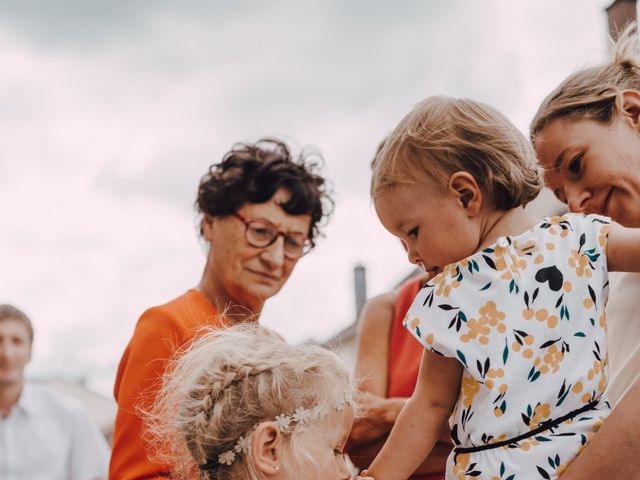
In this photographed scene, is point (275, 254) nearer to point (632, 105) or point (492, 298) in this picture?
point (492, 298)

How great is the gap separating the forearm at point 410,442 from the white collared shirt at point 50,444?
3142 millimetres

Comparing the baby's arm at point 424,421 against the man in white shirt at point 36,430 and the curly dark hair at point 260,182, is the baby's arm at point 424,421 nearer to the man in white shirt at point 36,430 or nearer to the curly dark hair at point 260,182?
the curly dark hair at point 260,182

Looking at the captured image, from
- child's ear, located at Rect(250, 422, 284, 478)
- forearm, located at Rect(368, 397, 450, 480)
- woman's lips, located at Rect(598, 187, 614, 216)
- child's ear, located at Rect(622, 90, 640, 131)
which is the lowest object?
forearm, located at Rect(368, 397, 450, 480)

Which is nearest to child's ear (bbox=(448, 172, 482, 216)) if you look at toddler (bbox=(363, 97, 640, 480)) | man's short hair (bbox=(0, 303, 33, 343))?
toddler (bbox=(363, 97, 640, 480))

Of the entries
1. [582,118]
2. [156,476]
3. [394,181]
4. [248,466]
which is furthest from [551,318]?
[156,476]

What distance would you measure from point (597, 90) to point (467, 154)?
535 millimetres

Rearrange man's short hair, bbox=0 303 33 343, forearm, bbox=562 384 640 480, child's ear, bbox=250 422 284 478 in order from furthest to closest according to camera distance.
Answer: man's short hair, bbox=0 303 33 343 < child's ear, bbox=250 422 284 478 < forearm, bbox=562 384 640 480

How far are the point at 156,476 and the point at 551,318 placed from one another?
1.28 metres

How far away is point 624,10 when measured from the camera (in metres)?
13.3

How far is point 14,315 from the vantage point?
205 inches

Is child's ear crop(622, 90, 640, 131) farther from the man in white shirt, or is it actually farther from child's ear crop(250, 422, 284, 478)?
the man in white shirt

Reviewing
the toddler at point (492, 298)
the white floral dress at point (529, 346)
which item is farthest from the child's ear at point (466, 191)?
the white floral dress at point (529, 346)

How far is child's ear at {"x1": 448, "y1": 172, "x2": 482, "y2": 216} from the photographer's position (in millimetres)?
1979

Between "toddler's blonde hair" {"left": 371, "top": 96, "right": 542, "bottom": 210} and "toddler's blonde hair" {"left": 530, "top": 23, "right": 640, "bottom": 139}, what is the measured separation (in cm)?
25
